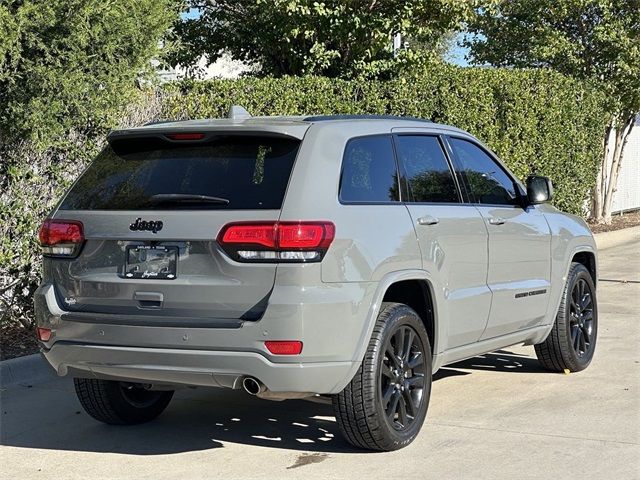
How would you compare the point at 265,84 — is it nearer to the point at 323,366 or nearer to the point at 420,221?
the point at 420,221

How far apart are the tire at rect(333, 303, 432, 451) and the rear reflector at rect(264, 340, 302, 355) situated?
1.63 ft

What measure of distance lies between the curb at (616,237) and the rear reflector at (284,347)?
13715 millimetres

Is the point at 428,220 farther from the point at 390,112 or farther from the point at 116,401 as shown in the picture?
the point at 390,112

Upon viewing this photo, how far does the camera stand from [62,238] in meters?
6.07

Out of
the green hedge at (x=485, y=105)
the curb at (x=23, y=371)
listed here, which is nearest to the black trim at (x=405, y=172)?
the curb at (x=23, y=371)

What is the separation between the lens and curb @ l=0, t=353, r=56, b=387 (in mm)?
8180

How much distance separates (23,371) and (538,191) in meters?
3.97

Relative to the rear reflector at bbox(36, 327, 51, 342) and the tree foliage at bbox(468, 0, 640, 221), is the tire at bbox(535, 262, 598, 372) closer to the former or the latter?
the rear reflector at bbox(36, 327, 51, 342)

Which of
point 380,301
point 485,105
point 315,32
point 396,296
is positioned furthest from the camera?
point 485,105

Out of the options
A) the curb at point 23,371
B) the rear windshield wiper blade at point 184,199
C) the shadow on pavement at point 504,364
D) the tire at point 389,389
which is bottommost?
the shadow on pavement at point 504,364

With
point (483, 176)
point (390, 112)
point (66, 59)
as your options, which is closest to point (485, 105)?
point (390, 112)

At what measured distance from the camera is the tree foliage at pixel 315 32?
1420 centimetres

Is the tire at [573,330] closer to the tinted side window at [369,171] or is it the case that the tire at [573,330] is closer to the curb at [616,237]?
the tinted side window at [369,171]

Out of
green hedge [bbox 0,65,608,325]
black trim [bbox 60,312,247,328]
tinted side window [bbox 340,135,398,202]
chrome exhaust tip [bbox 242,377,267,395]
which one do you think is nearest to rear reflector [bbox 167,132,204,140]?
tinted side window [bbox 340,135,398,202]
